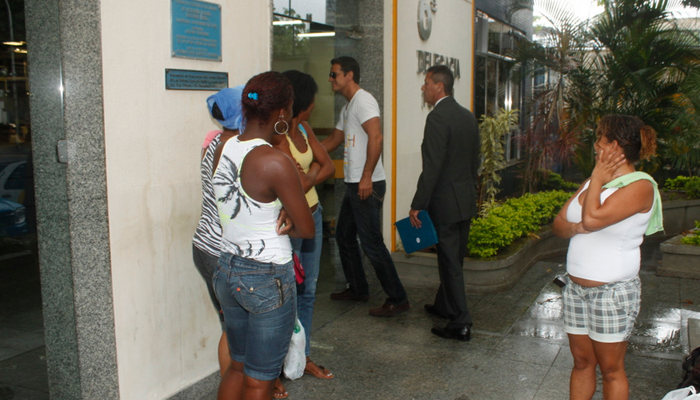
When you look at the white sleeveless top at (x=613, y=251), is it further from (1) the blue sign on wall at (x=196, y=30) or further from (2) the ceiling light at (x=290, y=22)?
(2) the ceiling light at (x=290, y=22)

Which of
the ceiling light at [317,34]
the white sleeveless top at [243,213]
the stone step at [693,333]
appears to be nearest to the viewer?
the white sleeveless top at [243,213]

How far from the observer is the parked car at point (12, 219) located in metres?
3.16

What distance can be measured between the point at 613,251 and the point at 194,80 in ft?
8.10

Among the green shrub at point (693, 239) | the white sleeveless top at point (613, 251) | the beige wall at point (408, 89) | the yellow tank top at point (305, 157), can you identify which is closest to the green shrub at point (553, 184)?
the beige wall at point (408, 89)

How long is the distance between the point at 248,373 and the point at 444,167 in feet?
8.75

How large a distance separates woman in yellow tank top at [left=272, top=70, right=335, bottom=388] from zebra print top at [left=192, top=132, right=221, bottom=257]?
0.52 meters

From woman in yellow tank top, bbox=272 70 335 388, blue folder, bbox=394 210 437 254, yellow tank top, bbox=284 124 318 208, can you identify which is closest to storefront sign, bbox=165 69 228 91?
woman in yellow tank top, bbox=272 70 335 388

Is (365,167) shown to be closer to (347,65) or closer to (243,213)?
(347,65)

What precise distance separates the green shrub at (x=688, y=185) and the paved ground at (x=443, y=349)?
177 inches

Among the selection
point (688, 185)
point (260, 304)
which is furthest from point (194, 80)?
point (688, 185)

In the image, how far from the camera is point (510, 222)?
727 centimetres

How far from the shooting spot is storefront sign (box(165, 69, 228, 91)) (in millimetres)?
3709

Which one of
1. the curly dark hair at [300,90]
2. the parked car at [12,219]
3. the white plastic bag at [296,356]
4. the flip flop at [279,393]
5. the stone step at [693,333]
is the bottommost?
the flip flop at [279,393]

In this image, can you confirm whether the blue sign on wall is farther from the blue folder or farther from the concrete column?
the blue folder
